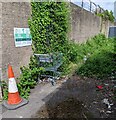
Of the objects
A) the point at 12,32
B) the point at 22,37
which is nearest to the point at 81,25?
the point at 22,37

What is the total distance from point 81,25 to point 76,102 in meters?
6.90

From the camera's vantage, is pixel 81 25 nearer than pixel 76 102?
No

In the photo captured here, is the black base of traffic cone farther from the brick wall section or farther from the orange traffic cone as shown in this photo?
the brick wall section

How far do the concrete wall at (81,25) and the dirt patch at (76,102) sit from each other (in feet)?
11.6

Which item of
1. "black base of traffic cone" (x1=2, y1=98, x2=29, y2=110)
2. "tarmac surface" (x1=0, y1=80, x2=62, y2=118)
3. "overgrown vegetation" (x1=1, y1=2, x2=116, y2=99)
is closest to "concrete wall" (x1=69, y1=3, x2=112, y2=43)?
"overgrown vegetation" (x1=1, y1=2, x2=116, y2=99)

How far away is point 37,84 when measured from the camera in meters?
5.70

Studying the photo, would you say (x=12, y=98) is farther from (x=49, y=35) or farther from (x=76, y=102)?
(x=49, y=35)

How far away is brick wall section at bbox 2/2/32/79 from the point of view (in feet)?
16.0

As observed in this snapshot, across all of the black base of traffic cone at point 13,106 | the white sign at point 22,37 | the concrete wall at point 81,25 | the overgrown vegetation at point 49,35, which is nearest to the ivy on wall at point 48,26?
the overgrown vegetation at point 49,35

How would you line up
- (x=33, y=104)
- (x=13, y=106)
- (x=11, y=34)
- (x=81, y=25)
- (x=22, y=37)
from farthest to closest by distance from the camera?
(x=81, y=25) < (x=22, y=37) < (x=11, y=34) < (x=33, y=104) < (x=13, y=106)

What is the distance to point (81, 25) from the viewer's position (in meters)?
10.7

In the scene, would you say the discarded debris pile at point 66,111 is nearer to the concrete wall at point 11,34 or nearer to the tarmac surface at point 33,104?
the tarmac surface at point 33,104

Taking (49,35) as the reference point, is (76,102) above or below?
below

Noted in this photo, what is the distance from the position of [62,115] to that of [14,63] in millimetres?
2138
